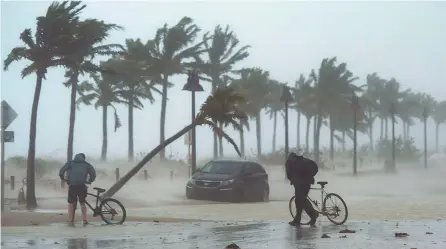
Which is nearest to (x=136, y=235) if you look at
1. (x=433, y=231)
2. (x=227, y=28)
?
(x=433, y=231)

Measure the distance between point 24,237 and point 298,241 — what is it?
465cm

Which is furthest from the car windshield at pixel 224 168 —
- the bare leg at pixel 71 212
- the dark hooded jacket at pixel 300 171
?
the bare leg at pixel 71 212

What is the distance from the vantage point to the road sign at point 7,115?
66.3 ft

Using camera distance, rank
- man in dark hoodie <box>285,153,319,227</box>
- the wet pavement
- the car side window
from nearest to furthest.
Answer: the wet pavement
man in dark hoodie <box>285,153,319,227</box>
the car side window

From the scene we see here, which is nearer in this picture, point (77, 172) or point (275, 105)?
point (77, 172)

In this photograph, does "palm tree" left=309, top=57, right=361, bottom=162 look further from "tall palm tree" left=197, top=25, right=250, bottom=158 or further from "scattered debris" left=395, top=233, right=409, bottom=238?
"scattered debris" left=395, top=233, right=409, bottom=238

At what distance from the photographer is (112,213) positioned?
1619 cm

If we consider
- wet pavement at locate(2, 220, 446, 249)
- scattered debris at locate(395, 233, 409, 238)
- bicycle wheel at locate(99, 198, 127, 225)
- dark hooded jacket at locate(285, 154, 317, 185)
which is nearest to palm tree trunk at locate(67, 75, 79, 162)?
bicycle wheel at locate(99, 198, 127, 225)

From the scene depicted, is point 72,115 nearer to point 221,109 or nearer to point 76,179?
point 221,109

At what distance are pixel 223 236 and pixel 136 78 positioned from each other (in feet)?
132

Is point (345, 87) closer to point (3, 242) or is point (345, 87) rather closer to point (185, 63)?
point (185, 63)

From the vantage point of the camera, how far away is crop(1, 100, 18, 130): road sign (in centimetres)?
2020

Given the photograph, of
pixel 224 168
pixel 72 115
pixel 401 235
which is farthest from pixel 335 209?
pixel 72 115

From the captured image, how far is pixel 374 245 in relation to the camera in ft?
38.7
